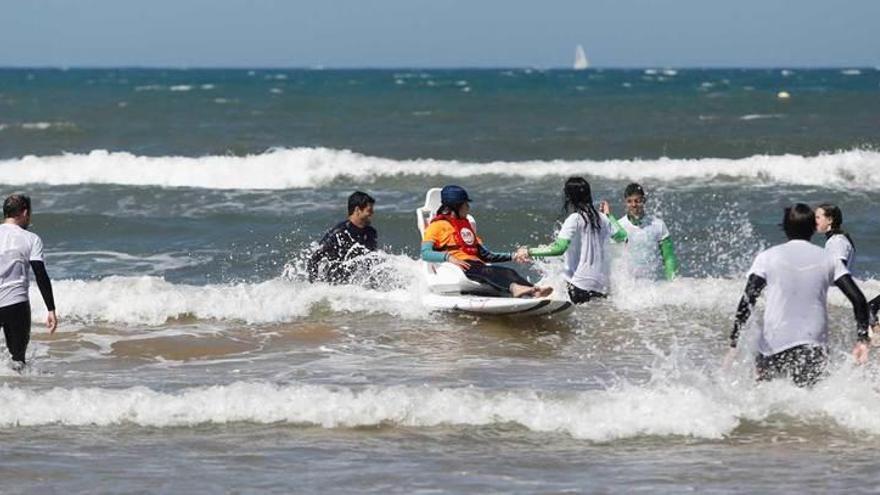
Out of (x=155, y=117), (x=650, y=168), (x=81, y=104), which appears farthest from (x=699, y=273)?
(x=81, y=104)

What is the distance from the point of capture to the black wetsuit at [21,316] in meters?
9.63

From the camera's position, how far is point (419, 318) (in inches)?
503

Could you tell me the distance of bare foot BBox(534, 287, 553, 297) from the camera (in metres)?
11.6

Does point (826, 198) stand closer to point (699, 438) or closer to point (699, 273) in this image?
point (699, 273)

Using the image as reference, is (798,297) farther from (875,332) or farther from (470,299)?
(470,299)

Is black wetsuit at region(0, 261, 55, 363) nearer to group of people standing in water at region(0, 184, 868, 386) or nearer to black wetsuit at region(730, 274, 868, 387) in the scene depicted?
group of people standing in water at region(0, 184, 868, 386)

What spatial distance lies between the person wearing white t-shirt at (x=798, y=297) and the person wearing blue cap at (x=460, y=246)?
3964mm

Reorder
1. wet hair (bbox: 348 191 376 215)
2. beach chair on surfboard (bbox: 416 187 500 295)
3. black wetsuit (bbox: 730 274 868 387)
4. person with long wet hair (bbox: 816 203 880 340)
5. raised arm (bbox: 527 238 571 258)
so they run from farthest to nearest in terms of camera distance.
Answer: wet hair (bbox: 348 191 376 215) → beach chair on surfboard (bbox: 416 187 500 295) → raised arm (bbox: 527 238 571 258) → person with long wet hair (bbox: 816 203 880 340) → black wetsuit (bbox: 730 274 868 387)

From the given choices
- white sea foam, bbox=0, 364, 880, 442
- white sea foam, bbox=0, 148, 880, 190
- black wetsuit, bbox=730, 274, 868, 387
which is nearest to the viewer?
black wetsuit, bbox=730, 274, 868, 387

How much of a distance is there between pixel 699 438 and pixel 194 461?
10.0 ft

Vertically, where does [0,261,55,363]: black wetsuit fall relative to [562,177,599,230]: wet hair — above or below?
below

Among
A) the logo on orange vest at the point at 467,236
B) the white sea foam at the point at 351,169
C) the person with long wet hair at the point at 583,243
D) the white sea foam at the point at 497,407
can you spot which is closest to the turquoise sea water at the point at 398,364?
the white sea foam at the point at 497,407

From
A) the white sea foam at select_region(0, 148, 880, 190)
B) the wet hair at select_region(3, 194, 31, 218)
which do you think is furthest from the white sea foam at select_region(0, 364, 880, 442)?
the white sea foam at select_region(0, 148, 880, 190)

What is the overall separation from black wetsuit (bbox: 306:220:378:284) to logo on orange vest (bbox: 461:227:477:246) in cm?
114
